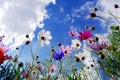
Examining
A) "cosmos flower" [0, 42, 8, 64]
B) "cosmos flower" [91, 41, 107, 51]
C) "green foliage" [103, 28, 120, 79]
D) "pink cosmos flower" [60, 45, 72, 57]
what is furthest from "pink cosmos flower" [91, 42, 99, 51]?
"cosmos flower" [0, 42, 8, 64]

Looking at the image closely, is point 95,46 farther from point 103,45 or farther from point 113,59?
point 113,59

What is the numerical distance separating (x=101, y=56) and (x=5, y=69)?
99 centimetres

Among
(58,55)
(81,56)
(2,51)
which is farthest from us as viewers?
(81,56)

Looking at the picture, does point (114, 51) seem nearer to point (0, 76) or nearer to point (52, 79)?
point (52, 79)

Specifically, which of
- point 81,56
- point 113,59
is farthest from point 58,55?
point 113,59

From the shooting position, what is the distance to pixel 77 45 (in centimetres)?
325

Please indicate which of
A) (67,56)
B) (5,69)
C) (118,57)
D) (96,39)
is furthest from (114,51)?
(5,69)

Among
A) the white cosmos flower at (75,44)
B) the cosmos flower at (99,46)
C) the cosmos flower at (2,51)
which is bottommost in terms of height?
the cosmos flower at (2,51)

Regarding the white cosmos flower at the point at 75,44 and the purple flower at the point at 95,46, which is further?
the white cosmos flower at the point at 75,44

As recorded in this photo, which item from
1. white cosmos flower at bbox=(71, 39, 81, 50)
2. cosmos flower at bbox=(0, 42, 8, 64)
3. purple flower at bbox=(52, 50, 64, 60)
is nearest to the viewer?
cosmos flower at bbox=(0, 42, 8, 64)

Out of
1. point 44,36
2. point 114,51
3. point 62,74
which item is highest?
point 44,36

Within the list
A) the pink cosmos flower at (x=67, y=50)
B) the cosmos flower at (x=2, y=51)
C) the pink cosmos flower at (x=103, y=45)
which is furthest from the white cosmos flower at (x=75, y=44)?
the cosmos flower at (x=2, y=51)

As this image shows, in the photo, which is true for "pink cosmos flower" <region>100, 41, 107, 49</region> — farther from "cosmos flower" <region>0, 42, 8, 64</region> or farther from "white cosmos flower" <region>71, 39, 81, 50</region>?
"cosmos flower" <region>0, 42, 8, 64</region>

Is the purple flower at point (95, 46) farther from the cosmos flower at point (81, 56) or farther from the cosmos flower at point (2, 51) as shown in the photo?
the cosmos flower at point (2, 51)
